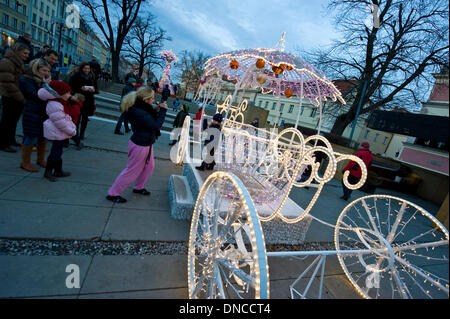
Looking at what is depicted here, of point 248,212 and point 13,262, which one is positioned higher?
point 248,212

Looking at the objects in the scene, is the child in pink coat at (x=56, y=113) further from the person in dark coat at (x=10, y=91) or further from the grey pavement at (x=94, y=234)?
the person in dark coat at (x=10, y=91)

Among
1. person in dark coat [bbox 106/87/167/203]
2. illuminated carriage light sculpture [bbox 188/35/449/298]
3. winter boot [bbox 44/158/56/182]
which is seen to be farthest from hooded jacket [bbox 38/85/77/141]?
illuminated carriage light sculpture [bbox 188/35/449/298]

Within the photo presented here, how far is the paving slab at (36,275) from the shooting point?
179 centimetres

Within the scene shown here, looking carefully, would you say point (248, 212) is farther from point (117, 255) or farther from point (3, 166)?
point (3, 166)

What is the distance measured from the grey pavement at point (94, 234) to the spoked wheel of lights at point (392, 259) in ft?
1.04

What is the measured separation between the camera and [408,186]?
1068cm

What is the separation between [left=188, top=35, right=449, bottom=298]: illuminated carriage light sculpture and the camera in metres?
1.64

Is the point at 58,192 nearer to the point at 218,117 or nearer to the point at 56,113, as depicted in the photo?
the point at 56,113

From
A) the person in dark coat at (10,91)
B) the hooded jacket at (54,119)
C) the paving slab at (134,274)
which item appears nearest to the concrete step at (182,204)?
the paving slab at (134,274)

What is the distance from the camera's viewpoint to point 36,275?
1949 mm

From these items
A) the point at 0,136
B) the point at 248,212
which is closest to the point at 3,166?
the point at 0,136

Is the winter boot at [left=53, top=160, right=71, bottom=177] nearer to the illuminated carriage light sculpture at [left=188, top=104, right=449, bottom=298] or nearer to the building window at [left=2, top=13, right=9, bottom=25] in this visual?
the illuminated carriage light sculpture at [left=188, top=104, right=449, bottom=298]

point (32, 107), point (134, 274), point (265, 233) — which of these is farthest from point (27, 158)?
point (265, 233)
